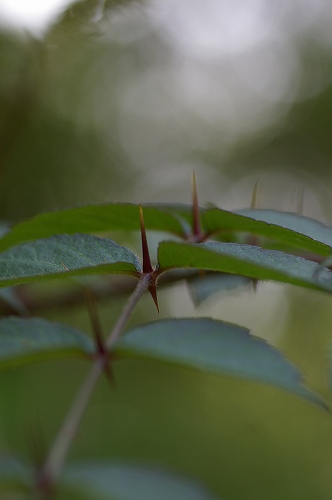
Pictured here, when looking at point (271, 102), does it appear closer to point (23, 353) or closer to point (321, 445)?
point (321, 445)

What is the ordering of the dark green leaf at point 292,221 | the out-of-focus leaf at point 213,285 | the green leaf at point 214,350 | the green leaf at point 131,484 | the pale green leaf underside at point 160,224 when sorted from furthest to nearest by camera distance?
the out-of-focus leaf at point 213,285
the dark green leaf at point 292,221
the pale green leaf underside at point 160,224
the green leaf at point 131,484
the green leaf at point 214,350

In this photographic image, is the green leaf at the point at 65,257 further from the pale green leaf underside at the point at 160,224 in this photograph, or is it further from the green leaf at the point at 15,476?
the green leaf at the point at 15,476

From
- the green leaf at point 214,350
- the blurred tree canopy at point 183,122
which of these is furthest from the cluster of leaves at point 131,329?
the blurred tree canopy at point 183,122

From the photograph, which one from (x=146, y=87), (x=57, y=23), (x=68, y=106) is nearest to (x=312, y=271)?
(x=57, y=23)

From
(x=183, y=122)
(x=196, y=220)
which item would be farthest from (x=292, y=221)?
(x=183, y=122)

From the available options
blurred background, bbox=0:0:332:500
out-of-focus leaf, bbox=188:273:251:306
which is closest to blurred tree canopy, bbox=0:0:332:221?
blurred background, bbox=0:0:332:500

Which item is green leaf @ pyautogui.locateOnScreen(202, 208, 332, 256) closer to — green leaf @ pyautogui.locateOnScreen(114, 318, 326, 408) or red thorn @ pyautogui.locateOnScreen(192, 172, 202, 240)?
red thorn @ pyautogui.locateOnScreen(192, 172, 202, 240)
